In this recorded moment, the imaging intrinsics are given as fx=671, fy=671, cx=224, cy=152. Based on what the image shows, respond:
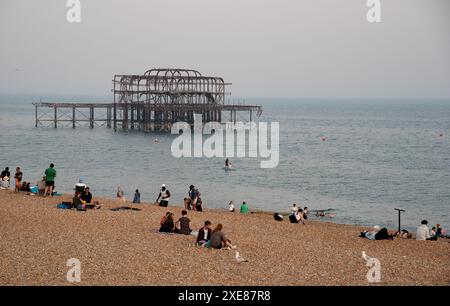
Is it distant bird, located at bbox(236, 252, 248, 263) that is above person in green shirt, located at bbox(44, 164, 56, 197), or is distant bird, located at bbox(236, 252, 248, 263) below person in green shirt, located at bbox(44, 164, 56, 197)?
below

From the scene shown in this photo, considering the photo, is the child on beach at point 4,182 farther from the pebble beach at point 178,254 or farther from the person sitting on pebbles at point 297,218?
the person sitting on pebbles at point 297,218

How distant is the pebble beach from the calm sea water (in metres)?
9.85

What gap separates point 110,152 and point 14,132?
75.5ft

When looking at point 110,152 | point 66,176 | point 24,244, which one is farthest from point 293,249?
point 110,152

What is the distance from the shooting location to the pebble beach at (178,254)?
11242 millimetres

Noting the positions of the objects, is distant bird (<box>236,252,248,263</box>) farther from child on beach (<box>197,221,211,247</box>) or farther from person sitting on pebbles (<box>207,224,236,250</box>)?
child on beach (<box>197,221,211,247</box>)

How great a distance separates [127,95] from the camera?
213 feet

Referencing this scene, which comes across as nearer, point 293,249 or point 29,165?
point 293,249

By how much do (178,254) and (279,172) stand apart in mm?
28927

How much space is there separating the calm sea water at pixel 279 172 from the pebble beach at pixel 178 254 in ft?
32.3

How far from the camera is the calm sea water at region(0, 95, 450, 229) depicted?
97.8ft

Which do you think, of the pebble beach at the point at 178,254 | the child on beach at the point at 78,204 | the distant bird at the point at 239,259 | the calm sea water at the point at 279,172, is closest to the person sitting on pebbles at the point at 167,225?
the pebble beach at the point at 178,254

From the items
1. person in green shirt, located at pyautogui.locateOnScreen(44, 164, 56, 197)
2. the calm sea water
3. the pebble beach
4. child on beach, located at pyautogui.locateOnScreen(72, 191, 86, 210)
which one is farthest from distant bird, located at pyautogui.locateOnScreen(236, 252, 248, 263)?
the calm sea water
